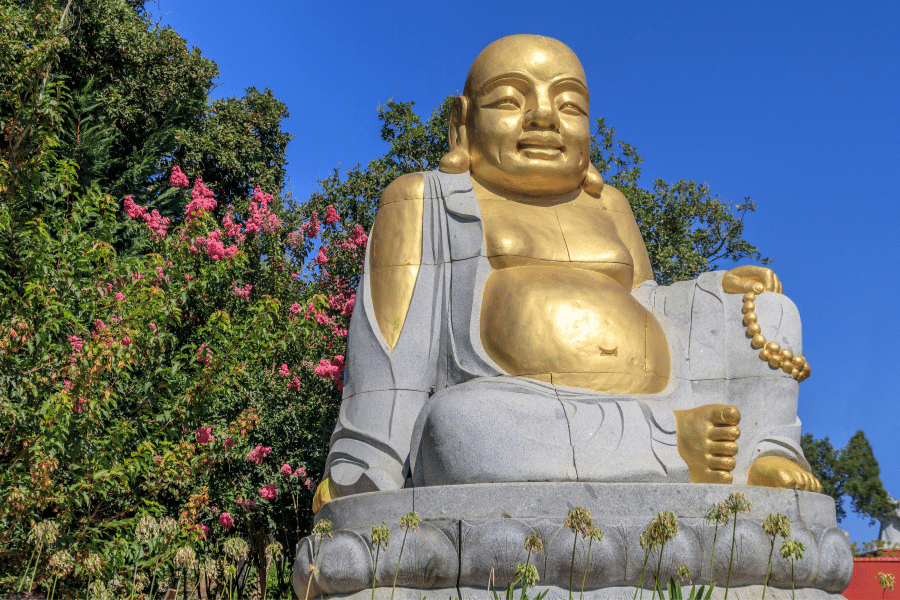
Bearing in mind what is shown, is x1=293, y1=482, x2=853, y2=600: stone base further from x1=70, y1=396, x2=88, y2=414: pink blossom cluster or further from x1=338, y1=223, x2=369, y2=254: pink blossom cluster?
x1=338, y1=223, x2=369, y2=254: pink blossom cluster

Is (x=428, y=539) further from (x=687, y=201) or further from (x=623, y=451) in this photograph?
(x=687, y=201)

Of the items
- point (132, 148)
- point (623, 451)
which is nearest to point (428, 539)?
point (623, 451)

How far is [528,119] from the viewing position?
6.20 m

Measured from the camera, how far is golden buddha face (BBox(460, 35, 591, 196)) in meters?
6.24

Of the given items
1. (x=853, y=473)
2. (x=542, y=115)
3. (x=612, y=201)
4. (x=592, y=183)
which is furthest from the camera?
(x=853, y=473)

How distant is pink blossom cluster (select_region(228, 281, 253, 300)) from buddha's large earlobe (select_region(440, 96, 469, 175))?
15.3 feet

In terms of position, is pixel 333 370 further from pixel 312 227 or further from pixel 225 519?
pixel 312 227

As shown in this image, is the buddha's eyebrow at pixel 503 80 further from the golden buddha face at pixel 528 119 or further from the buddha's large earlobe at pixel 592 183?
the buddha's large earlobe at pixel 592 183

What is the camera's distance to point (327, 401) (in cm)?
1002

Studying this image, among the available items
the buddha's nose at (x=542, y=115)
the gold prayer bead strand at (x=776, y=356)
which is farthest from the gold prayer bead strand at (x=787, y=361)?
the buddha's nose at (x=542, y=115)

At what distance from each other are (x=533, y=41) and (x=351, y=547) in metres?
3.82

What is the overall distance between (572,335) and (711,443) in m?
1.00

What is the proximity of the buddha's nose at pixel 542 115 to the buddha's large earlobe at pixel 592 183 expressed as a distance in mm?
570

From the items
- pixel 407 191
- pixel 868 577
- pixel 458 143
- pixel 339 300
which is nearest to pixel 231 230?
pixel 339 300
